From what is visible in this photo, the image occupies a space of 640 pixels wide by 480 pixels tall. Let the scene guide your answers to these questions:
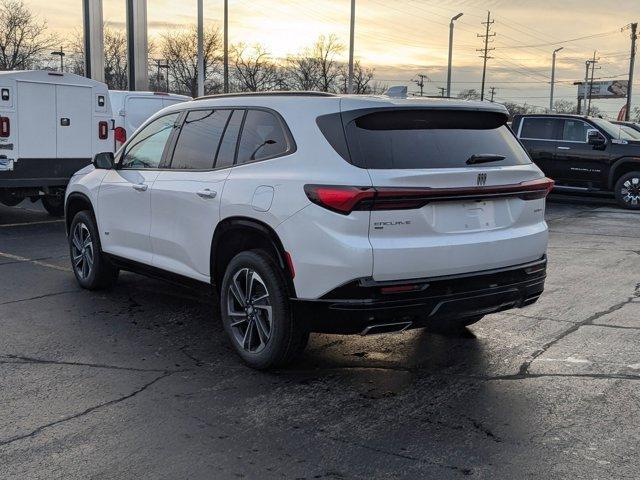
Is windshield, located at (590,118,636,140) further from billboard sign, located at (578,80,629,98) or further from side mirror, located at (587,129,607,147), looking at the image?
billboard sign, located at (578,80,629,98)

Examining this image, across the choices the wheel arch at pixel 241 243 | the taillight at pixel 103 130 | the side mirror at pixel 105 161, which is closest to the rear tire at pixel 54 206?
the taillight at pixel 103 130

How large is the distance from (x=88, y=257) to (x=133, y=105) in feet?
27.1

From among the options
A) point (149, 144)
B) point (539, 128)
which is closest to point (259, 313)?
point (149, 144)

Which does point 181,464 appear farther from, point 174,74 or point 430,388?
point 174,74

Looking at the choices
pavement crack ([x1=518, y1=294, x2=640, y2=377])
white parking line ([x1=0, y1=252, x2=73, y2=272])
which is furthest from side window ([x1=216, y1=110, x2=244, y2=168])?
white parking line ([x1=0, y1=252, x2=73, y2=272])

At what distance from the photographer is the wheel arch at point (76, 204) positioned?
6.72m

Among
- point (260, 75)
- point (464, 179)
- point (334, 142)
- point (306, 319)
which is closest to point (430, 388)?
point (306, 319)

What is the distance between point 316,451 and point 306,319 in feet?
3.22

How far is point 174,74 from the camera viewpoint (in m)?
78.9

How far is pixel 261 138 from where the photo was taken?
15.6 feet

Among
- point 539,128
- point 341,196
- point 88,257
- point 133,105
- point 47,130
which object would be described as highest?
point 133,105

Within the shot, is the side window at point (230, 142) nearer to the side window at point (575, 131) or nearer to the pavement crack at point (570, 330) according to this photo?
the pavement crack at point (570, 330)

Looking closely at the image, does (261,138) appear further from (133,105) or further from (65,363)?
(133,105)

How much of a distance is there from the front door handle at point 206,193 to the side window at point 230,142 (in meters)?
0.21
